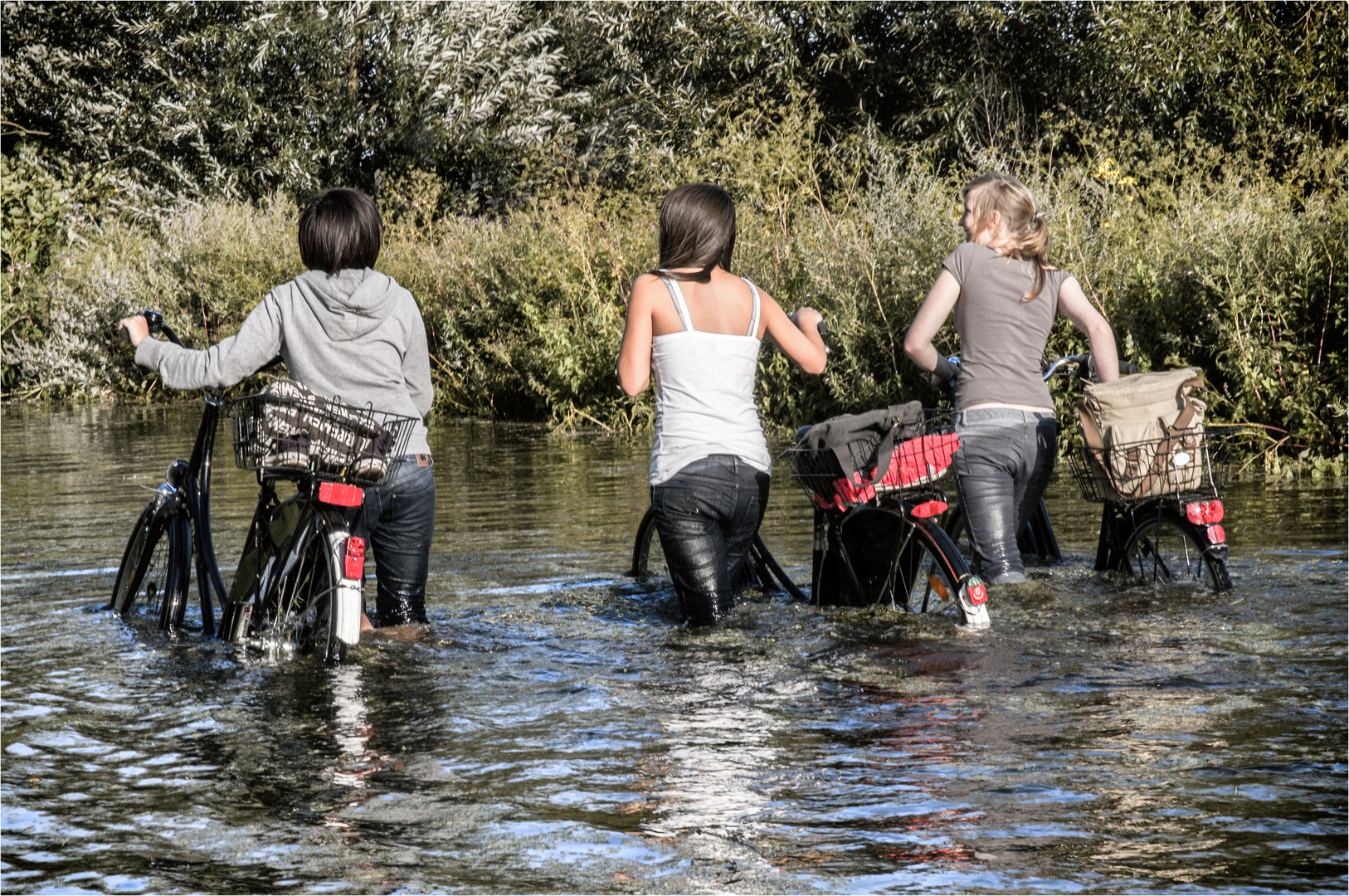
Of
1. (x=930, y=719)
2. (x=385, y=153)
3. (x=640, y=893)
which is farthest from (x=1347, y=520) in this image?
(x=385, y=153)

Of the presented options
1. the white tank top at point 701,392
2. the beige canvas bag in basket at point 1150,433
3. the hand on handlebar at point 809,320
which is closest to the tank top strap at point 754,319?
the white tank top at point 701,392

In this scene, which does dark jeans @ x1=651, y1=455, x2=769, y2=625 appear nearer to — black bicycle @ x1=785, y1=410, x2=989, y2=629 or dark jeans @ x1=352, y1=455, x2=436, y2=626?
black bicycle @ x1=785, y1=410, x2=989, y2=629

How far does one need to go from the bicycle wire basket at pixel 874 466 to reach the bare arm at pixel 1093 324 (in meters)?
0.63

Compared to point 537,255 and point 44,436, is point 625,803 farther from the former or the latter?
point 44,436

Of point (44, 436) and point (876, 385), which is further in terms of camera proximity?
point (44, 436)

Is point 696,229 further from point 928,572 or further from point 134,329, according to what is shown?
point 134,329

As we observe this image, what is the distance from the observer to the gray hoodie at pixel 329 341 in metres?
5.75

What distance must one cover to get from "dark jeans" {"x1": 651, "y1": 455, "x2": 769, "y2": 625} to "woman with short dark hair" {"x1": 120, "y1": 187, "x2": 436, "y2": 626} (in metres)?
1.02

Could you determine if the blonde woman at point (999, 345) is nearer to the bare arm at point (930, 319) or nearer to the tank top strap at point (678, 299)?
the bare arm at point (930, 319)

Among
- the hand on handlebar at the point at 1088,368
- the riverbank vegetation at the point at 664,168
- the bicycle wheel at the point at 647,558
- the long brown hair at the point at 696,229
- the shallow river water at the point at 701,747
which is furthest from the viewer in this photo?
the riverbank vegetation at the point at 664,168

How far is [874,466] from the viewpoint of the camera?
20.2 feet

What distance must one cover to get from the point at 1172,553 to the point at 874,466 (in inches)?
56.7

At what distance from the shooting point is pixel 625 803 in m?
4.37

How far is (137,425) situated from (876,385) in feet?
36.1
